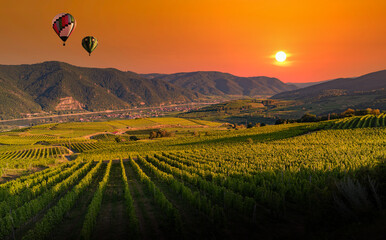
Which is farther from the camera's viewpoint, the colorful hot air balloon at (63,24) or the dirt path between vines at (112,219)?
the colorful hot air balloon at (63,24)

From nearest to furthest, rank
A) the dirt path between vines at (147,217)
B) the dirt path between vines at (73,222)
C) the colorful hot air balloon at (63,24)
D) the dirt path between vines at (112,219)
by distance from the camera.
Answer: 1. the dirt path between vines at (147,217)
2. the dirt path between vines at (112,219)
3. the dirt path between vines at (73,222)
4. the colorful hot air balloon at (63,24)

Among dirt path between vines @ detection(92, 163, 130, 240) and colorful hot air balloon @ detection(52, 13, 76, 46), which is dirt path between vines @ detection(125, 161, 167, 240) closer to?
dirt path between vines @ detection(92, 163, 130, 240)

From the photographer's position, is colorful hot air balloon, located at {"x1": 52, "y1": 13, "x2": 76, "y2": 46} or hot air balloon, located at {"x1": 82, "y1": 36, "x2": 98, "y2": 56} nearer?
colorful hot air balloon, located at {"x1": 52, "y1": 13, "x2": 76, "y2": 46}

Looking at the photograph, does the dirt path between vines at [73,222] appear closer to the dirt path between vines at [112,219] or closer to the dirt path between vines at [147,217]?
the dirt path between vines at [112,219]

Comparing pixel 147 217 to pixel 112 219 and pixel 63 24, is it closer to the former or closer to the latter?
pixel 112 219

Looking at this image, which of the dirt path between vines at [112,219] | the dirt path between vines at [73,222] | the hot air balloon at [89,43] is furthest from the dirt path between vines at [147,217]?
the hot air balloon at [89,43]

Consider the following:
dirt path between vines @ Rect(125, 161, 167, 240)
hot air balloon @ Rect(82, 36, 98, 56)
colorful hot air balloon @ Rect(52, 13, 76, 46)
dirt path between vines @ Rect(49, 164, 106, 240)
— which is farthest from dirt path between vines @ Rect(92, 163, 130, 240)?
hot air balloon @ Rect(82, 36, 98, 56)

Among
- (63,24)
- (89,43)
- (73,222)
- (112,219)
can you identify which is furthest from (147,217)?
(89,43)

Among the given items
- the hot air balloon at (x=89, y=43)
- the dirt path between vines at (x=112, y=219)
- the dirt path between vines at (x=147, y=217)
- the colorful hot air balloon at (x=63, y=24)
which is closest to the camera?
the dirt path between vines at (x=147, y=217)

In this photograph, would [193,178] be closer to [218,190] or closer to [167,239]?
[218,190]
